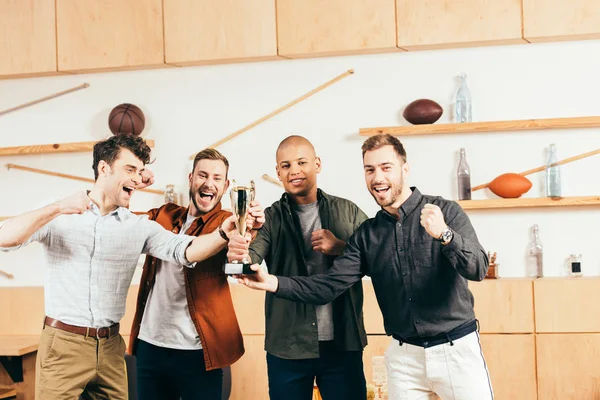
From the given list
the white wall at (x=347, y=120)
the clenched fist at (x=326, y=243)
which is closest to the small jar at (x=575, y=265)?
the white wall at (x=347, y=120)

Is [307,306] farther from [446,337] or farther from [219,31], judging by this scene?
[219,31]

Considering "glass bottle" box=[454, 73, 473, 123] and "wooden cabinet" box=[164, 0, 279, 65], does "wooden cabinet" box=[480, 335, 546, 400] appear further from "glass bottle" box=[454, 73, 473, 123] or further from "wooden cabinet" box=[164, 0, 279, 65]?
"wooden cabinet" box=[164, 0, 279, 65]

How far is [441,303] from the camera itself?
9.73 feet

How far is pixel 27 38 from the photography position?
5.10 meters

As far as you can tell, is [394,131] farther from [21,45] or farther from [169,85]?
[21,45]

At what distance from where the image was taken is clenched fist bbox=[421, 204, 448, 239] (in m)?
2.76

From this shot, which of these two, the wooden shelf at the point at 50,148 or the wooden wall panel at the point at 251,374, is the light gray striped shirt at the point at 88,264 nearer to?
the wooden wall panel at the point at 251,374

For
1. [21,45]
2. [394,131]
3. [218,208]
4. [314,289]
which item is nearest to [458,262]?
[314,289]

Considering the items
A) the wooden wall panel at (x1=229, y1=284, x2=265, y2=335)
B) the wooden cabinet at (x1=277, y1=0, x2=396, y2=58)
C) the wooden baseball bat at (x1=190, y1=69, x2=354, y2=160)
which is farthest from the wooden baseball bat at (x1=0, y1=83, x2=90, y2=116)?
the wooden wall panel at (x1=229, y1=284, x2=265, y2=335)

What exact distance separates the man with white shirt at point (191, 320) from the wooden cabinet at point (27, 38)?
2.19m

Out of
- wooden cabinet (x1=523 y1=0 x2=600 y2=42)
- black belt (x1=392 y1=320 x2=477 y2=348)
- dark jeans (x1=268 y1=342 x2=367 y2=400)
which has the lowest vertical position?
dark jeans (x1=268 y1=342 x2=367 y2=400)

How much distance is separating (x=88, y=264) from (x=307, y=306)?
2.84 ft

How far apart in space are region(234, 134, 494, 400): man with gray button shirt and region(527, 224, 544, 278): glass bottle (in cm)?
175

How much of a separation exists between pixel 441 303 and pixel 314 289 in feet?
1.56
